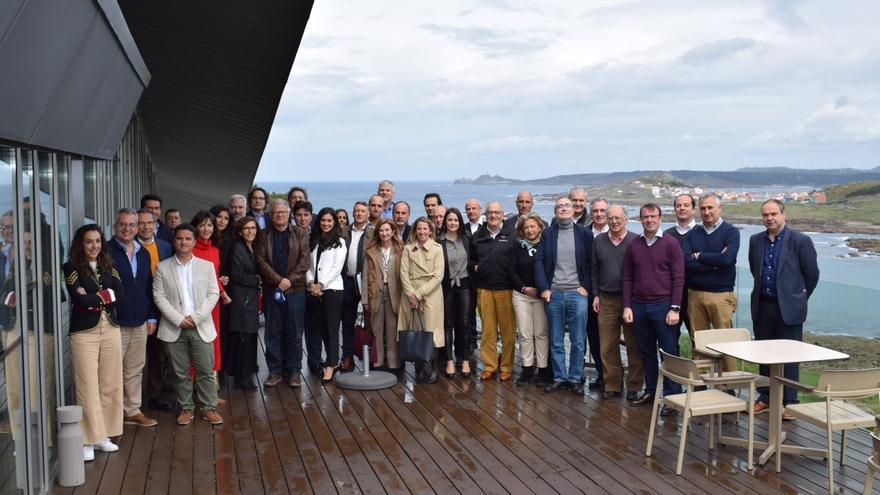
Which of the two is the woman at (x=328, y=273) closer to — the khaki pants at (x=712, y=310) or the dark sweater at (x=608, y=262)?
the dark sweater at (x=608, y=262)

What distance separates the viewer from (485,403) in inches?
250

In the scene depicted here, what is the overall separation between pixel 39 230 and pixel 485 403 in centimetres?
359

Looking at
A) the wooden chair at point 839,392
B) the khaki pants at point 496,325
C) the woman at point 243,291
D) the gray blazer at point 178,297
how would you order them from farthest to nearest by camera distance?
the khaki pants at point 496,325 → the woman at point 243,291 → the gray blazer at point 178,297 → the wooden chair at point 839,392

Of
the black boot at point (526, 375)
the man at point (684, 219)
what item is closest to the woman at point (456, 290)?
the black boot at point (526, 375)

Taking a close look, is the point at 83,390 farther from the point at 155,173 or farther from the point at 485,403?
the point at 155,173

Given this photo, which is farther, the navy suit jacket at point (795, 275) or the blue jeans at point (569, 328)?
the blue jeans at point (569, 328)

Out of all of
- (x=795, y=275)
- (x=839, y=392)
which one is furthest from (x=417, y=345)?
(x=839, y=392)

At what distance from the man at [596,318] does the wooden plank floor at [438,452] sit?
1.50 feet

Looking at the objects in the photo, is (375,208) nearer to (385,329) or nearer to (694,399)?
(385,329)

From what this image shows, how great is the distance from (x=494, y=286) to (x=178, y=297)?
276cm

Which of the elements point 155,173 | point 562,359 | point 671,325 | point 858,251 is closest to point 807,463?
point 671,325

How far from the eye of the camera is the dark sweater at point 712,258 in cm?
586

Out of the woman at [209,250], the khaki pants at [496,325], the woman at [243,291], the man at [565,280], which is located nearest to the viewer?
the woman at [209,250]

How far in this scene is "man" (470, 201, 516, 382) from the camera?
6930 millimetres
